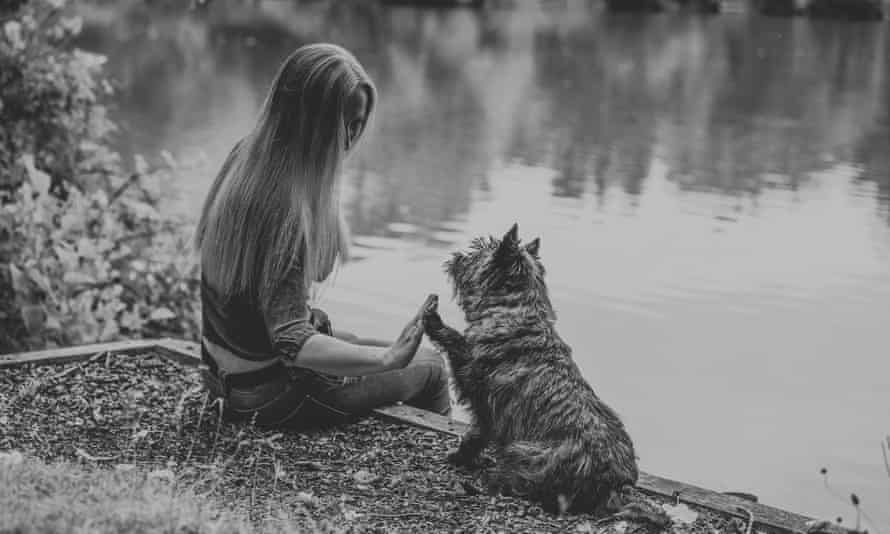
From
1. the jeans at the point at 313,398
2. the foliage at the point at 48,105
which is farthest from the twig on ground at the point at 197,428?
the foliage at the point at 48,105

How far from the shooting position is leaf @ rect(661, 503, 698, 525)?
14.2 feet

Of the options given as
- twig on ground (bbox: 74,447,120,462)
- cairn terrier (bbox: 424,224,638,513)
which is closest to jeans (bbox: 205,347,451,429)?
twig on ground (bbox: 74,447,120,462)

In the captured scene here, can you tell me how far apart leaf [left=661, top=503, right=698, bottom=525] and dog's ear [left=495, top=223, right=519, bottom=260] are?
1093mm

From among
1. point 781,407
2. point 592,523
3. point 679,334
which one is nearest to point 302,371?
point 592,523

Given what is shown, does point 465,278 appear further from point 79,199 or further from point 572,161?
point 572,161

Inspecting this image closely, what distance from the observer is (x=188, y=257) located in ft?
24.3

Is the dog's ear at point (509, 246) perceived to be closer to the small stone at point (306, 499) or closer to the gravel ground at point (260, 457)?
the gravel ground at point (260, 457)

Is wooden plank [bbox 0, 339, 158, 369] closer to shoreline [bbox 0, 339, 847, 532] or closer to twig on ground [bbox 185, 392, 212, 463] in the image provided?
shoreline [bbox 0, 339, 847, 532]

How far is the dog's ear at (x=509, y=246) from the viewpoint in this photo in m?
4.52

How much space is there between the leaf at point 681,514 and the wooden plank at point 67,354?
3.00 meters

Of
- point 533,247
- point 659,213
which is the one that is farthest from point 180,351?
point 659,213

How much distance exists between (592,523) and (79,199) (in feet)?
12.5

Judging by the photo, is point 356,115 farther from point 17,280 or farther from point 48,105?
point 48,105

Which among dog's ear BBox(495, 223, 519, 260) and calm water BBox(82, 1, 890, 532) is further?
calm water BBox(82, 1, 890, 532)
